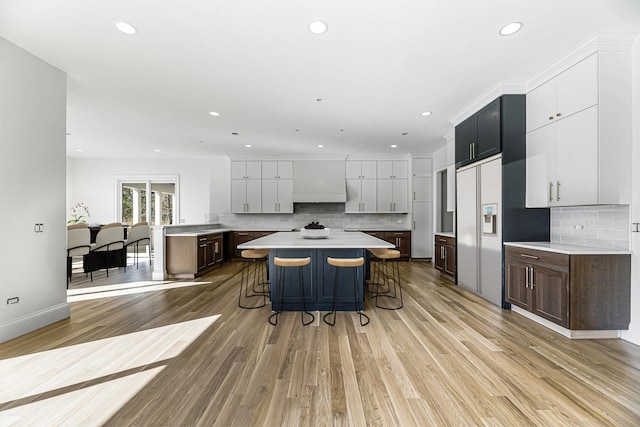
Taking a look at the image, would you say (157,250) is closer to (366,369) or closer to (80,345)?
(80,345)

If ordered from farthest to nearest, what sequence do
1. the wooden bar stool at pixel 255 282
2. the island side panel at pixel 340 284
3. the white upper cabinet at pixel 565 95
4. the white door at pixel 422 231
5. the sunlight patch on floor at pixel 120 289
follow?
1. the white door at pixel 422 231
2. the sunlight patch on floor at pixel 120 289
3. the wooden bar stool at pixel 255 282
4. the island side panel at pixel 340 284
5. the white upper cabinet at pixel 565 95

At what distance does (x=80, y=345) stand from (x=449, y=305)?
389cm

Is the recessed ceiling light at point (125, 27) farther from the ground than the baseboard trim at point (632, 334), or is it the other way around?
the recessed ceiling light at point (125, 27)

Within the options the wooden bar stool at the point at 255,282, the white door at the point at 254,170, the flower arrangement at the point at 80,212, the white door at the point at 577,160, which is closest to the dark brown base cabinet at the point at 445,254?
the white door at the point at 577,160

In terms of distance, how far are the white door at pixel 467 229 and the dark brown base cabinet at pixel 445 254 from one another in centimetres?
29

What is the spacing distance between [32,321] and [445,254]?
18.5 ft

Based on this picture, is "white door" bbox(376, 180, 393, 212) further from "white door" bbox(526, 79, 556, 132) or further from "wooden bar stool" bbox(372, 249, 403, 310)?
"white door" bbox(526, 79, 556, 132)

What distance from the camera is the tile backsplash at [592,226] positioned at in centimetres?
262

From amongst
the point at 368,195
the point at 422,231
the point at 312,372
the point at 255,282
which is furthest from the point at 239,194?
the point at 312,372

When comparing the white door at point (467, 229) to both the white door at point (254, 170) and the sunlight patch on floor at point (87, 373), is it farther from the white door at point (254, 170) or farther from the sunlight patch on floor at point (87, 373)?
the white door at point (254, 170)

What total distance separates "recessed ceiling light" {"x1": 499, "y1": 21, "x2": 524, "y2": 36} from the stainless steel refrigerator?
4.76 ft

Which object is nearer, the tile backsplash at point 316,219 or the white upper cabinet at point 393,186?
the white upper cabinet at point 393,186

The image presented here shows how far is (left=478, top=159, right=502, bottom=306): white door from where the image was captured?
3.41 m

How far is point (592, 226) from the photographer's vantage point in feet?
9.42
